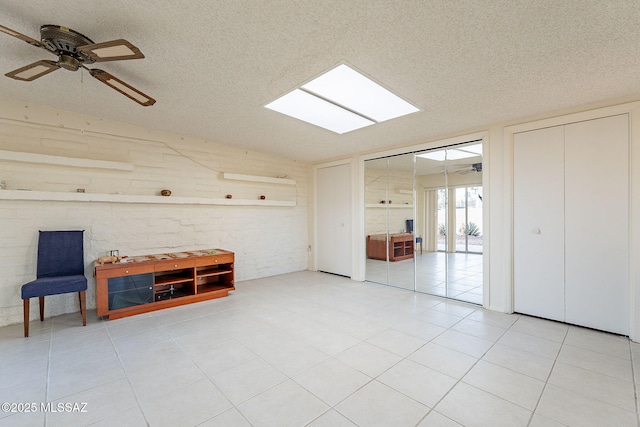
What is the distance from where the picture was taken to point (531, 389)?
6.69 ft

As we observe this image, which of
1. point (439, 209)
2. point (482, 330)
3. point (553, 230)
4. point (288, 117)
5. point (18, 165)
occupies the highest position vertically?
point (288, 117)

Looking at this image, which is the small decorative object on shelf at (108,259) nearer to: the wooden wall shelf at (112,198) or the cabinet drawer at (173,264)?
the cabinet drawer at (173,264)

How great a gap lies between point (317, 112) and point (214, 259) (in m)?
2.81

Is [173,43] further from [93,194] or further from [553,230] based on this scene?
[553,230]

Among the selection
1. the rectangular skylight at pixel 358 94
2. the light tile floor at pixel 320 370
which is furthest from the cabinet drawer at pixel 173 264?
the rectangular skylight at pixel 358 94

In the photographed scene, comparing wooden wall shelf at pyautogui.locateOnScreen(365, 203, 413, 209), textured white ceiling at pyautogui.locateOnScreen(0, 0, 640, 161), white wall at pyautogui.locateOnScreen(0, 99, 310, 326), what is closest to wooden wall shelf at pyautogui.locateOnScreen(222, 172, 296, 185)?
white wall at pyautogui.locateOnScreen(0, 99, 310, 326)

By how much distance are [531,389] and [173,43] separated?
12.9 ft

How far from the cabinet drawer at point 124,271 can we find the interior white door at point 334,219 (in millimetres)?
3628

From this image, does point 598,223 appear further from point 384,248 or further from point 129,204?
point 129,204

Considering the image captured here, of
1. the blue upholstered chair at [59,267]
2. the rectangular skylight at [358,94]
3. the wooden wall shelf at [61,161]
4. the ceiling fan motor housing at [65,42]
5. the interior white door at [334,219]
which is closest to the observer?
the ceiling fan motor housing at [65,42]

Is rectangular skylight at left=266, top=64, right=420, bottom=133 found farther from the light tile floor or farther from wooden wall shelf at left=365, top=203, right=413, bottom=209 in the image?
the light tile floor

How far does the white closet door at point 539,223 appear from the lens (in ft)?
11.0

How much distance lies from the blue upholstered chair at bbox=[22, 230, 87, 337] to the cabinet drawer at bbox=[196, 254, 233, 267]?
1357mm

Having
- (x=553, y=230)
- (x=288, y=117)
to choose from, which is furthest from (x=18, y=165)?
(x=553, y=230)
